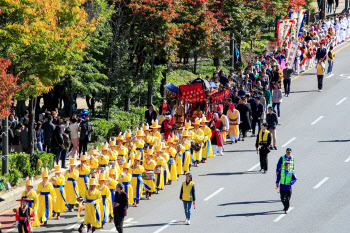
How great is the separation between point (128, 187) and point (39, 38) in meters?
5.09

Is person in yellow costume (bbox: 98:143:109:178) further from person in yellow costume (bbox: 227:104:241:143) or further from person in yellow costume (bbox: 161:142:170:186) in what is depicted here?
person in yellow costume (bbox: 227:104:241:143)

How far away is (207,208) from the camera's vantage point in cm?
2233

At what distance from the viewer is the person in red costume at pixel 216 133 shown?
28.1m

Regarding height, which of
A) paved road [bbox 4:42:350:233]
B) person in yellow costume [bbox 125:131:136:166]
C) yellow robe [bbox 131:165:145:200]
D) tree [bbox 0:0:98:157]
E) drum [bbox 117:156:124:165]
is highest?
tree [bbox 0:0:98:157]

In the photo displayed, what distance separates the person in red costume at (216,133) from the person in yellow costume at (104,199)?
7899 millimetres

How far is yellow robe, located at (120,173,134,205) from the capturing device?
2203 cm

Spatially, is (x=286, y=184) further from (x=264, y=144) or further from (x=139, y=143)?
(x=139, y=143)

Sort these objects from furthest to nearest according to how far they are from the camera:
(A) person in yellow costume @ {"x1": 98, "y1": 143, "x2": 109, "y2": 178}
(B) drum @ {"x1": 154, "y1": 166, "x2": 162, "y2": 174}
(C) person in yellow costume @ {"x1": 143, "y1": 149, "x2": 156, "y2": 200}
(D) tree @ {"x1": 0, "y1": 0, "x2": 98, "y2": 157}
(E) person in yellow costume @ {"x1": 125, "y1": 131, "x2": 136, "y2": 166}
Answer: (E) person in yellow costume @ {"x1": 125, "y1": 131, "x2": 136, "y2": 166}, (B) drum @ {"x1": 154, "y1": 166, "x2": 162, "y2": 174}, (C) person in yellow costume @ {"x1": 143, "y1": 149, "x2": 156, "y2": 200}, (A) person in yellow costume @ {"x1": 98, "y1": 143, "x2": 109, "y2": 178}, (D) tree @ {"x1": 0, "y1": 0, "x2": 98, "y2": 157}

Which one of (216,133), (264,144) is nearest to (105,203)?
(264,144)

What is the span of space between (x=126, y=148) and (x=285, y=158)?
17.9ft

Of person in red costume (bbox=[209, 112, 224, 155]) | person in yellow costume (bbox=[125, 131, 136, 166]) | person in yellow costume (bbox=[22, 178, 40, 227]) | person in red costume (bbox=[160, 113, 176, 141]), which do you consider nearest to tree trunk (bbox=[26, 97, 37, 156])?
person in yellow costume (bbox=[125, 131, 136, 166])

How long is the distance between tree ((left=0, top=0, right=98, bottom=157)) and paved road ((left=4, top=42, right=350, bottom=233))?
4544 millimetres

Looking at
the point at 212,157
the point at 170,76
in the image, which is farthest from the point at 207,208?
the point at 170,76

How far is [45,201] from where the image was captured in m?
20.9
